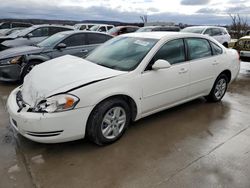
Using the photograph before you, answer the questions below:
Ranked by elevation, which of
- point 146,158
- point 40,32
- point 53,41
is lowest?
point 146,158

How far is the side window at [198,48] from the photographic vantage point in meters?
4.49

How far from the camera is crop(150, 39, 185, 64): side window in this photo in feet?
13.1

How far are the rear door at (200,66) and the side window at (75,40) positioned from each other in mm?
3848

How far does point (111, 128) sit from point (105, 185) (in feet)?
3.04

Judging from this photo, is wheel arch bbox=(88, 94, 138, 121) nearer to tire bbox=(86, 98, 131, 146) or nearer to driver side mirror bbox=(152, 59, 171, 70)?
tire bbox=(86, 98, 131, 146)

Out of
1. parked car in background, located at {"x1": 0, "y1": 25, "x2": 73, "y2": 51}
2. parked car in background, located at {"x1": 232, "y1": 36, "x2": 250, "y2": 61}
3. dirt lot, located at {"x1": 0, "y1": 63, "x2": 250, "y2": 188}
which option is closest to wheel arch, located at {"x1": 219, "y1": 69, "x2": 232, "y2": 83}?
dirt lot, located at {"x1": 0, "y1": 63, "x2": 250, "y2": 188}

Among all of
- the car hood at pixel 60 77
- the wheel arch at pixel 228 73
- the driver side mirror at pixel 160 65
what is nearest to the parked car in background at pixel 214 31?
the wheel arch at pixel 228 73

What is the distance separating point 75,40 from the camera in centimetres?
734

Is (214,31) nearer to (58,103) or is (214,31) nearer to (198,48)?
(198,48)

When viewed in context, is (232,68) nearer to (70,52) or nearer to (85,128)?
(85,128)

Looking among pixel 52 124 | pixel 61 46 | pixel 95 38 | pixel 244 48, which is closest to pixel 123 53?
pixel 52 124

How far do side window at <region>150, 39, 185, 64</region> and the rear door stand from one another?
0.18 meters

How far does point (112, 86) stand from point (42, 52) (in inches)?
163

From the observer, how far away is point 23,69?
6.47m
